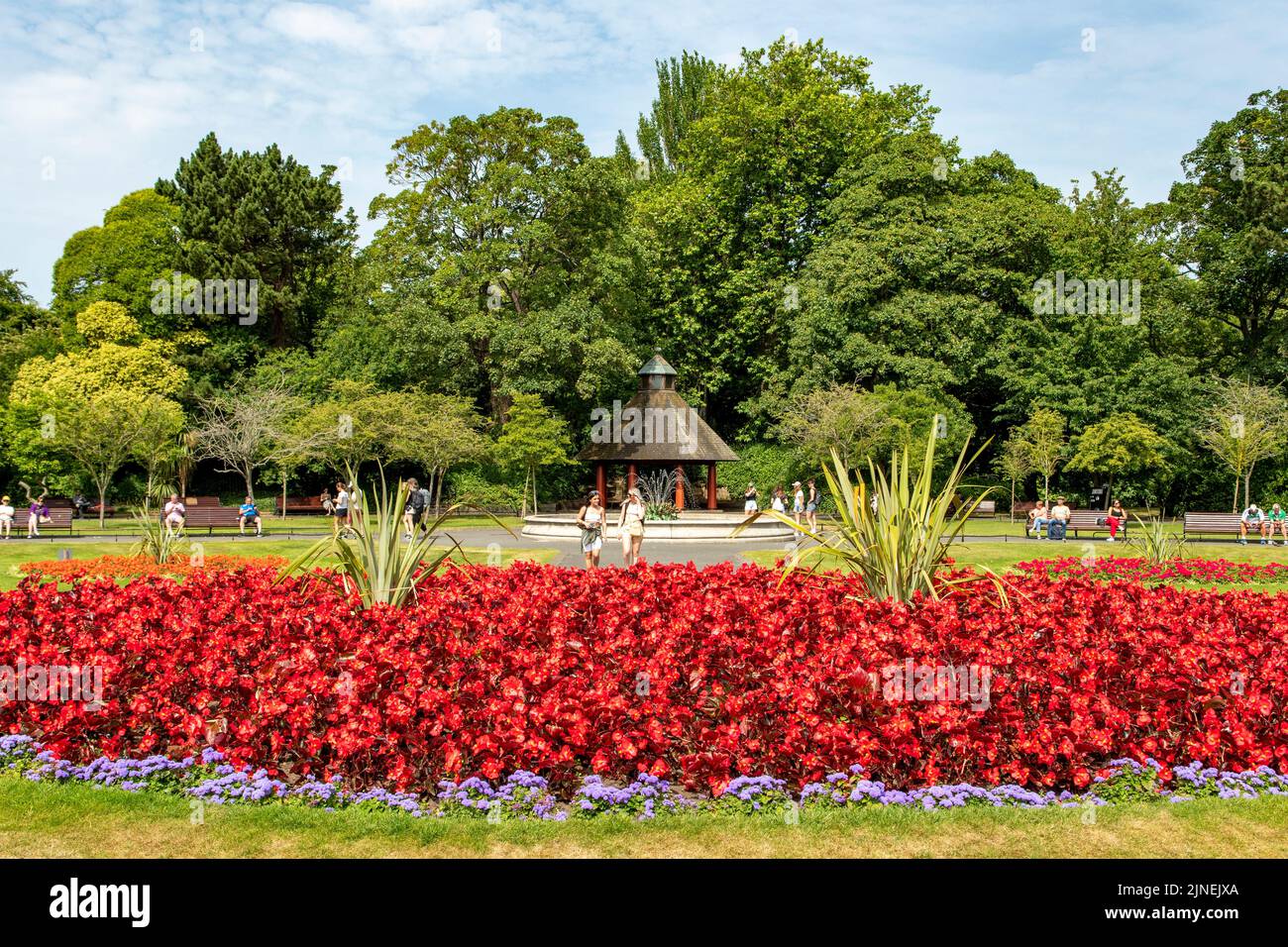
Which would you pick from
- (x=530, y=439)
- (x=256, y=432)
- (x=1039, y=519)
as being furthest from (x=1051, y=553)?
(x=256, y=432)

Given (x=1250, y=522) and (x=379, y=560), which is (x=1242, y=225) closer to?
(x=1250, y=522)

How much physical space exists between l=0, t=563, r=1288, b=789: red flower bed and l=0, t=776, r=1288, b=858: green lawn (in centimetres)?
40

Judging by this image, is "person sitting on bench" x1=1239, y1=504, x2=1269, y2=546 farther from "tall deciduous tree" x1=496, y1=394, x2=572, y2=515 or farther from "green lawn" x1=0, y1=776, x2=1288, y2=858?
"green lawn" x1=0, y1=776, x2=1288, y2=858

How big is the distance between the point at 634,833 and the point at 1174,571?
1194 centimetres

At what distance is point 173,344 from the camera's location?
133 feet

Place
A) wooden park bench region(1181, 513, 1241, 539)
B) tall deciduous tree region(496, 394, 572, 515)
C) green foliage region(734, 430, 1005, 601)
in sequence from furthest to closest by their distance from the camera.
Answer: tall deciduous tree region(496, 394, 572, 515), wooden park bench region(1181, 513, 1241, 539), green foliage region(734, 430, 1005, 601)

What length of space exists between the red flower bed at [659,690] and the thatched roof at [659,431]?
74.0 feet

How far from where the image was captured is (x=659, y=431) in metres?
30.6

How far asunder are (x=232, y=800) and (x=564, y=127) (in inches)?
1427

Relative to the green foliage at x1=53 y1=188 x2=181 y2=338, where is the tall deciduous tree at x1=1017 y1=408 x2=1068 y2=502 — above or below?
below

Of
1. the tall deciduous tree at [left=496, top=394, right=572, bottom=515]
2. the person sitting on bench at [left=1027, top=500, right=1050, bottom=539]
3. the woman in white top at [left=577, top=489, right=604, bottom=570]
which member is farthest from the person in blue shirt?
the person sitting on bench at [left=1027, top=500, right=1050, bottom=539]

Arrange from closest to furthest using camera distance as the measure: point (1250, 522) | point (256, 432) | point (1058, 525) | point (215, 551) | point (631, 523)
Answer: point (631, 523) → point (215, 551) → point (1058, 525) → point (1250, 522) → point (256, 432)

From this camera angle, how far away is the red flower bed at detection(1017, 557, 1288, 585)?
45.4 ft

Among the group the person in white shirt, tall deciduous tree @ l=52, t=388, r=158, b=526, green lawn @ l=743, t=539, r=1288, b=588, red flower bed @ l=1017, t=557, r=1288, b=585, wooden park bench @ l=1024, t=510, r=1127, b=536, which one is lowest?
green lawn @ l=743, t=539, r=1288, b=588
